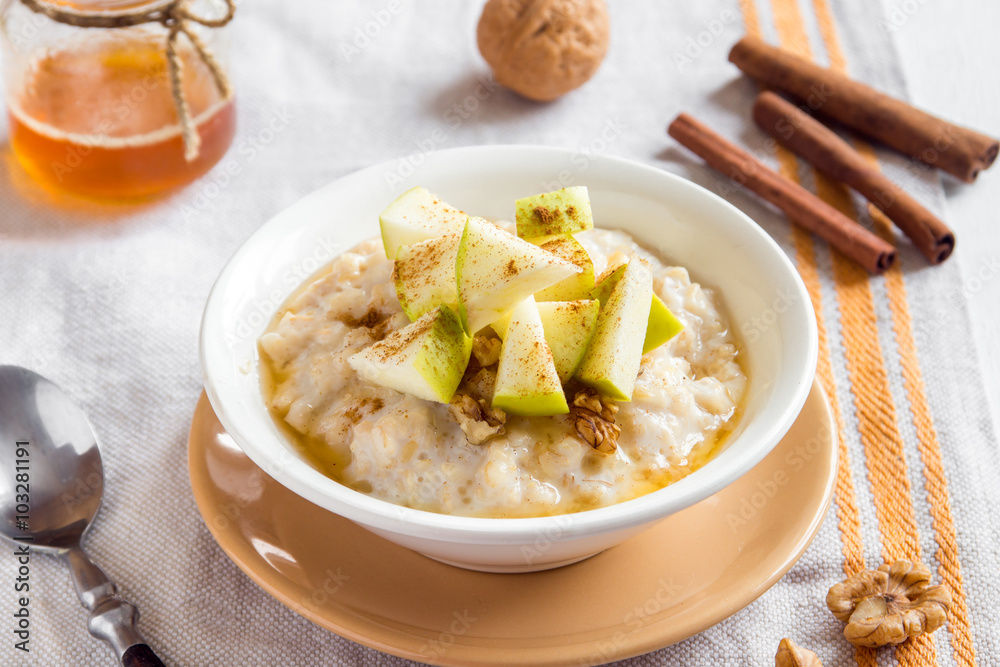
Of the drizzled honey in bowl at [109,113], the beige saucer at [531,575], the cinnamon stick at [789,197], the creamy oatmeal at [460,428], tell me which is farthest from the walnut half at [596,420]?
the drizzled honey in bowl at [109,113]

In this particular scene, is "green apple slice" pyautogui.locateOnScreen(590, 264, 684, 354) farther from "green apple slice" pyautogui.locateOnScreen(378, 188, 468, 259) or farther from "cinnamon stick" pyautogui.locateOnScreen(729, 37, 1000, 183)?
"cinnamon stick" pyautogui.locateOnScreen(729, 37, 1000, 183)

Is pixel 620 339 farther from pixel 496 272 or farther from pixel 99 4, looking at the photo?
pixel 99 4

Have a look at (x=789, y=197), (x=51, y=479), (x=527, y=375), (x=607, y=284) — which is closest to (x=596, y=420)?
(x=527, y=375)

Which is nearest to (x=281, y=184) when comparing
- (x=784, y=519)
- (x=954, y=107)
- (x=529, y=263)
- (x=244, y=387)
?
(x=244, y=387)

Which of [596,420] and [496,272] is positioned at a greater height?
[496,272]

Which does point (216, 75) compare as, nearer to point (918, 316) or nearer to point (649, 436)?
point (649, 436)

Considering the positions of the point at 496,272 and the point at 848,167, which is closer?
the point at 496,272
